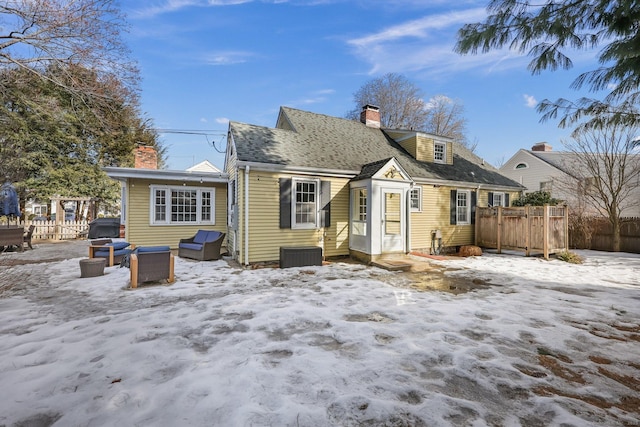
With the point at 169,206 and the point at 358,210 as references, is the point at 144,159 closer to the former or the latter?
the point at 169,206

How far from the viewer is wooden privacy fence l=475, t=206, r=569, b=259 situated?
9922 mm

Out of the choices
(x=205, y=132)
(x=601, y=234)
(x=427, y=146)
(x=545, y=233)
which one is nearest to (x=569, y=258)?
(x=545, y=233)

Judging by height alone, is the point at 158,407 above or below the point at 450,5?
below

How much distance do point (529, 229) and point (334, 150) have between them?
7.77 m

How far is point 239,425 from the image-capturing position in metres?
2.03

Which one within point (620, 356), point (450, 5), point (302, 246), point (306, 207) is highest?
point (450, 5)

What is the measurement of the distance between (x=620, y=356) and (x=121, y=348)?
582 cm

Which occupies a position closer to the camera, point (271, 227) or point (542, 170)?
point (271, 227)

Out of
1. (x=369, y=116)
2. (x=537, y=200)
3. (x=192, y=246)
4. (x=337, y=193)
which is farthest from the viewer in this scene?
(x=369, y=116)

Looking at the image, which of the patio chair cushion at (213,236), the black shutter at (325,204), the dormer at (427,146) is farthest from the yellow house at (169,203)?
the dormer at (427,146)

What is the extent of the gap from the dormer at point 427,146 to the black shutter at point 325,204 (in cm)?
551

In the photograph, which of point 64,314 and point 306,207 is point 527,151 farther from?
point 64,314

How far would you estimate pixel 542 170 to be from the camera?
1984 centimetres

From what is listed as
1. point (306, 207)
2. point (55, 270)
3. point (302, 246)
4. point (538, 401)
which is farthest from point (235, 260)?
point (538, 401)
